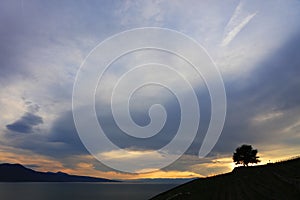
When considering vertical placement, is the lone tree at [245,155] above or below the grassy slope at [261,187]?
above

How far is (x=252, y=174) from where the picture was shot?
74.3 meters

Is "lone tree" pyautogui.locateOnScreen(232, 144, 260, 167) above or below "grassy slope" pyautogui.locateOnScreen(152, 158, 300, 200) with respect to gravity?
above

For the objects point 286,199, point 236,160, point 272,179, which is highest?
point 236,160

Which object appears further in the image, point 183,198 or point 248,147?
point 248,147

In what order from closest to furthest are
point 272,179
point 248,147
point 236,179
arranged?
point 272,179 → point 236,179 → point 248,147

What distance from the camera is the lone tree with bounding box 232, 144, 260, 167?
12562 centimetres

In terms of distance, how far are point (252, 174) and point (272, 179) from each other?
12.7m

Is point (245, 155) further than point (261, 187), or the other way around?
point (245, 155)

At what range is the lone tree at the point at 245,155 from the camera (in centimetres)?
12562

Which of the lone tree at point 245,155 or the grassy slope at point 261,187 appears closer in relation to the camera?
the grassy slope at point 261,187

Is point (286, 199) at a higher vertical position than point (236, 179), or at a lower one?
lower

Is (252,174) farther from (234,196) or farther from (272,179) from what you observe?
(234,196)

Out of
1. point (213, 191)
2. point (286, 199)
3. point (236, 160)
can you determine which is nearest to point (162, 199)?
point (213, 191)

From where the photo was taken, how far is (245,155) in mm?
126000
